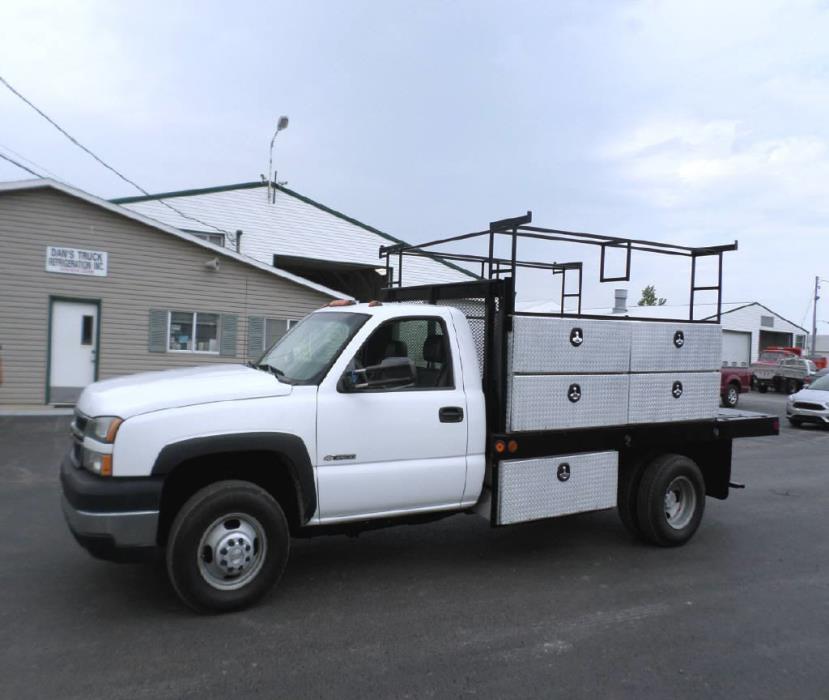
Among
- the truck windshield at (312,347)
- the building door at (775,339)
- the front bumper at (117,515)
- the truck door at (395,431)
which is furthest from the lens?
the building door at (775,339)

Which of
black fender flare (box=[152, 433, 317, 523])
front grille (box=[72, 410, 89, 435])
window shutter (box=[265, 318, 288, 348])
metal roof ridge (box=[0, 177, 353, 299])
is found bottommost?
black fender flare (box=[152, 433, 317, 523])

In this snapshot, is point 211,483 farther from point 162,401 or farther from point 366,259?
point 366,259

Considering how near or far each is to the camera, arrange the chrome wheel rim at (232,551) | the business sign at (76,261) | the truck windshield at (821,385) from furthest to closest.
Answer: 1. the truck windshield at (821,385)
2. the business sign at (76,261)
3. the chrome wheel rim at (232,551)

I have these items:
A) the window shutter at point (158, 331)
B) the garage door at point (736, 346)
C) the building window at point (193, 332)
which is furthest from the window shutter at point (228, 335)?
the garage door at point (736, 346)

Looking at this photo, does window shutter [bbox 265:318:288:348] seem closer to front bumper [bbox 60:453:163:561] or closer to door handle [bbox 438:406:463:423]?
door handle [bbox 438:406:463:423]

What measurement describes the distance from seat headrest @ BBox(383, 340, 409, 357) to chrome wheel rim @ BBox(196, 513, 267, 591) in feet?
5.09

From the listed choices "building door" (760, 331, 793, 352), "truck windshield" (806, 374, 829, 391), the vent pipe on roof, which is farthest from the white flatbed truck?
"building door" (760, 331, 793, 352)

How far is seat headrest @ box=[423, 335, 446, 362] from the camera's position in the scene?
5.37 metres

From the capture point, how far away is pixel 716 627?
4547mm

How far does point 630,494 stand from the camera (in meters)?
6.27

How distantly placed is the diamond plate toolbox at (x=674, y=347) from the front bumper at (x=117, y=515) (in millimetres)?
3871

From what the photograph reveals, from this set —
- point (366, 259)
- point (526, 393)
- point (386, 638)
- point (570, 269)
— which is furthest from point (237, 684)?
point (366, 259)

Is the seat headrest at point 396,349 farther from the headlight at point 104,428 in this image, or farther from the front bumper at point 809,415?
the front bumper at point 809,415

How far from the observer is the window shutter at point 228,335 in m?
17.3
